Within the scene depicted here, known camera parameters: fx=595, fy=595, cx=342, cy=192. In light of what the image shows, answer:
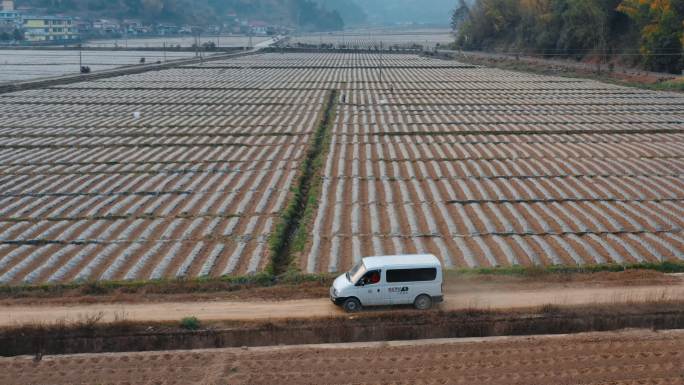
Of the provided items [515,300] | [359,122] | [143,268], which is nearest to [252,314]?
[143,268]

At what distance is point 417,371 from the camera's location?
29.7ft

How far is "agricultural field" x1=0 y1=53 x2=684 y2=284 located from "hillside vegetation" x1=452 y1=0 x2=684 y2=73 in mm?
13437

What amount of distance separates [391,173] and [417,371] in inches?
458

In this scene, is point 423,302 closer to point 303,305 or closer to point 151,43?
point 303,305

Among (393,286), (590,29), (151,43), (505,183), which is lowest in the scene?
(393,286)

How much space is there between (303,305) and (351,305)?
0.96 meters

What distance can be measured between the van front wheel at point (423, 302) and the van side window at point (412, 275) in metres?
0.33

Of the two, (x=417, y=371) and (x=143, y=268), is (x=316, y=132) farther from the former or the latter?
(x=417, y=371)

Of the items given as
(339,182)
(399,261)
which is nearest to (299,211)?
(339,182)

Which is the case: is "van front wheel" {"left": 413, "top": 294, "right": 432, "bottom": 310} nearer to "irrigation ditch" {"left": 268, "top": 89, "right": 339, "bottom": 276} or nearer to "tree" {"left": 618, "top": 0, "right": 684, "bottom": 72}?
"irrigation ditch" {"left": 268, "top": 89, "right": 339, "bottom": 276}

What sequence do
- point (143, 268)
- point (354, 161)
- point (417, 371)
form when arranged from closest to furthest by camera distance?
point (417, 371), point (143, 268), point (354, 161)

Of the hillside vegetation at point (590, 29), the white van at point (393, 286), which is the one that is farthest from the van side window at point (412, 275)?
the hillside vegetation at point (590, 29)

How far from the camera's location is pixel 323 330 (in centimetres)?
1039

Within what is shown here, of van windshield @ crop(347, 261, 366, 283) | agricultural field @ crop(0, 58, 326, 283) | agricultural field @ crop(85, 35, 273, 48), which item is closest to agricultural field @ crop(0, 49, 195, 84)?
agricultural field @ crop(85, 35, 273, 48)
